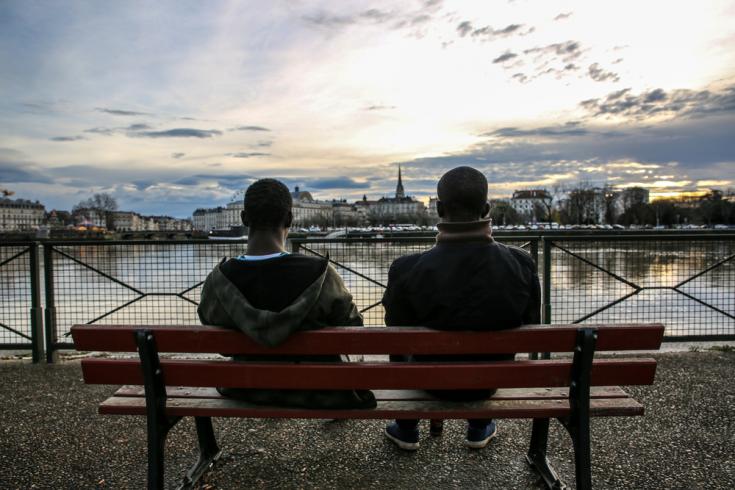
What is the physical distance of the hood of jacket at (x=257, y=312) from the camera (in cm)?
235

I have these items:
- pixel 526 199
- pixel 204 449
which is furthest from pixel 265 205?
pixel 526 199

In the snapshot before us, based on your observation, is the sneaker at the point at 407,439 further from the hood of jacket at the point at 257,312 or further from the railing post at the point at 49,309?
the railing post at the point at 49,309

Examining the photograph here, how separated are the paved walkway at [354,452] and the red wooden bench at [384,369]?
73 centimetres

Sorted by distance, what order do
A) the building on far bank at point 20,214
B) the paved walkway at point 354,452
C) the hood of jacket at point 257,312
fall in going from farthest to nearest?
the building on far bank at point 20,214 < the paved walkway at point 354,452 < the hood of jacket at point 257,312

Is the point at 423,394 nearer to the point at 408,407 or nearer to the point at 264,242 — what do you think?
the point at 408,407

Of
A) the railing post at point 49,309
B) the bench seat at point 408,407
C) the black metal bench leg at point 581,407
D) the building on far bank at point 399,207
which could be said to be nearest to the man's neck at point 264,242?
the bench seat at point 408,407

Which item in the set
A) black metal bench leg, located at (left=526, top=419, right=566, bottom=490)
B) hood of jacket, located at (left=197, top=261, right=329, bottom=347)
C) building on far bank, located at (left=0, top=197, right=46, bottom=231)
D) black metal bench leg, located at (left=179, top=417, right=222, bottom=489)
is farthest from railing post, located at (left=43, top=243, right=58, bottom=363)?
building on far bank, located at (left=0, top=197, right=46, bottom=231)

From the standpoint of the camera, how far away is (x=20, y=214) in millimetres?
146375

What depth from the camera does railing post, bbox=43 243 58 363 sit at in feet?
18.6

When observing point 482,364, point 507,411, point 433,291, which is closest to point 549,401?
point 507,411

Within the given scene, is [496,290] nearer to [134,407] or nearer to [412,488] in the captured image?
[412,488]

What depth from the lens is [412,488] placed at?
301 cm

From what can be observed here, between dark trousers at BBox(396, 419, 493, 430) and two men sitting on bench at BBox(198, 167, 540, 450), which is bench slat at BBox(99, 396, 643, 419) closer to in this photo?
two men sitting on bench at BBox(198, 167, 540, 450)

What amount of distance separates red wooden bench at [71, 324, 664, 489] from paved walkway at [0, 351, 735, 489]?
2.40 feet
